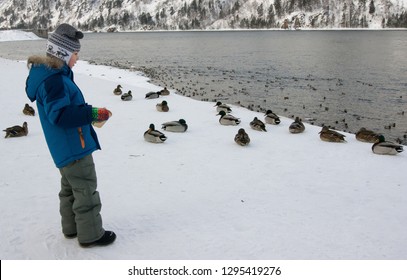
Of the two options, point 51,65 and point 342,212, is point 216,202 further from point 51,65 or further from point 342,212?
point 51,65

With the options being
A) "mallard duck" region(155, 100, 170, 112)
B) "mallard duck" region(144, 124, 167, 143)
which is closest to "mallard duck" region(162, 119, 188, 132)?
"mallard duck" region(144, 124, 167, 143)

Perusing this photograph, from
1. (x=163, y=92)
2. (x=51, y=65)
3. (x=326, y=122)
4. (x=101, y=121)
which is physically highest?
(x=51, y=65)

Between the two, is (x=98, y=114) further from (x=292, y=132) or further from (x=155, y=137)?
(x=292, y=132)

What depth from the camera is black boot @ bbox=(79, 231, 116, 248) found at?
4.79 m

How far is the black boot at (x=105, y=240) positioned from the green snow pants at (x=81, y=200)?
0.06m

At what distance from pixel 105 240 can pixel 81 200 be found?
723 mm

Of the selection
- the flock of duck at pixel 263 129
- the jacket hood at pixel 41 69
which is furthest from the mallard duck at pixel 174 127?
the jacket hood at pixel 41 69

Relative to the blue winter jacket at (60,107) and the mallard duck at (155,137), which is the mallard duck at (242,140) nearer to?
the mallard duck at (155,137)

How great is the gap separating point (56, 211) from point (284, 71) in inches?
1258

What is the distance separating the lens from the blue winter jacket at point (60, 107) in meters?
3.97

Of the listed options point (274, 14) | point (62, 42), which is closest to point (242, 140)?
point (62, 42)

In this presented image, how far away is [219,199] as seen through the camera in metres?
6.74

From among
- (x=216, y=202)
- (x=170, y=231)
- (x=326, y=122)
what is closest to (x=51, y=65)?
(x=170, y=231)

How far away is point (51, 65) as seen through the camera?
158 inches
